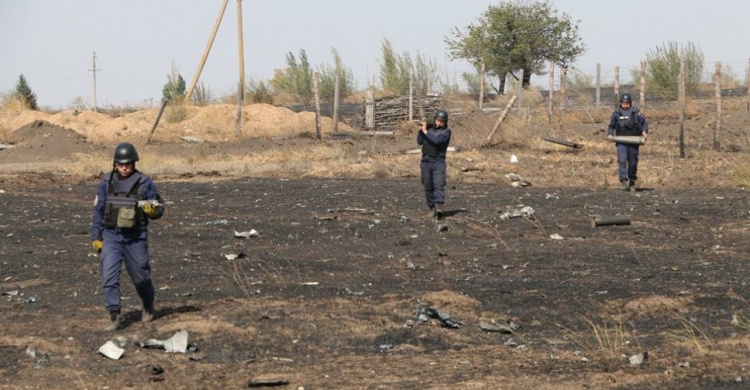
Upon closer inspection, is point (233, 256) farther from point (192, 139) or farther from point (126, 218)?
point (192, 139)

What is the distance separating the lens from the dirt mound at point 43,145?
33.4m

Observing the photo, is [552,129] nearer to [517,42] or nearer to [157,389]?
[517,42]

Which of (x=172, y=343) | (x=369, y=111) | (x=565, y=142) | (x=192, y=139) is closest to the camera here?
(x=172, y=343)

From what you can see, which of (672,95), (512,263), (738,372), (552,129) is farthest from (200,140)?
(738,372)

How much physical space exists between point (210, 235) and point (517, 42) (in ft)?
119

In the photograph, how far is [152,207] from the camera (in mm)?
10016

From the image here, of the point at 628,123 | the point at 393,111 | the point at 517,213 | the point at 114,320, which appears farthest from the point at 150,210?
the point at 393,111

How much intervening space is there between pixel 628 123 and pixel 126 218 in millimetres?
12292

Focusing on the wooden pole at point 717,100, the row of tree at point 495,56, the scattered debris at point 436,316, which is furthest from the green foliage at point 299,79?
the scattered debris at point 436,316

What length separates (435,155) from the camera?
1694 centimetres

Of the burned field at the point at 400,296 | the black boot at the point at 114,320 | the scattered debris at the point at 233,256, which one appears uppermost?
the black boot at the point at 114,320

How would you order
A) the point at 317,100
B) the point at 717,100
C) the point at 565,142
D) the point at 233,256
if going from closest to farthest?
the point at 233,256 → the point at 717,100 → the point at 565,142 → the point at 317,100

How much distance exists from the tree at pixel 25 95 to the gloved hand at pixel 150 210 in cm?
3999

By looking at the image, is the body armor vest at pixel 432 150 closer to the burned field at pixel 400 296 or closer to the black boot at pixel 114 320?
the burned field at pixel 400 296
